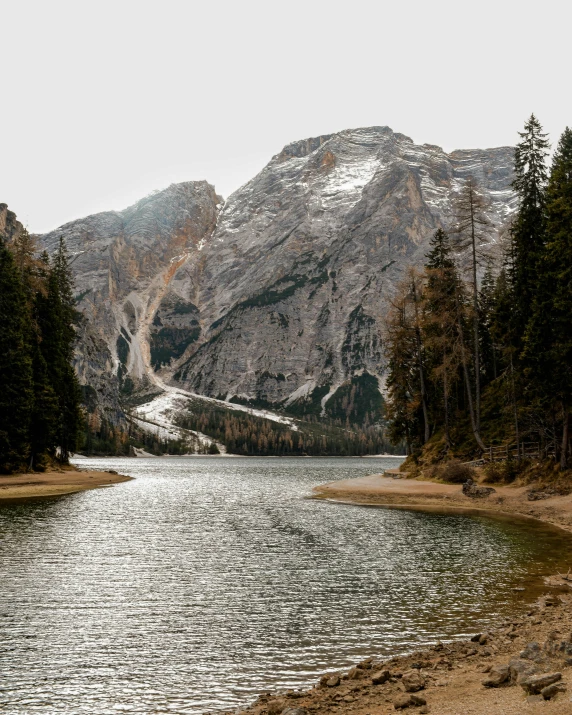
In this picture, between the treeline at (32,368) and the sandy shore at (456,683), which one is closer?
the sandy shore at (456,683)

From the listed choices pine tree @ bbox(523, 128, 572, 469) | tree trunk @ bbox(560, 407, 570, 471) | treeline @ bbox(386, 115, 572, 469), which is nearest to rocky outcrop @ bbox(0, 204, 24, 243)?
treeline @ bbox(386, 115, 572, 469)

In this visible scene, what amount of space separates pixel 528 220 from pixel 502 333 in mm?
11162

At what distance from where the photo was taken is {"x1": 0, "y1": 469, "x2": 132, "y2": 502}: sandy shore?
5541 cm

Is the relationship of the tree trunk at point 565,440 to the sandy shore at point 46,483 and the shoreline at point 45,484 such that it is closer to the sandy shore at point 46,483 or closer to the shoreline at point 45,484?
the shoreline at point 45,484

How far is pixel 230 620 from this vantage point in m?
16.8

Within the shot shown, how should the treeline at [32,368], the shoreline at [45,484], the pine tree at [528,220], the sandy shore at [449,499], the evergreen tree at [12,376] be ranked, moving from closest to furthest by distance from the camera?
the sandy shore at [449,499] → the pine tree at [528,220] → the shoreline at [45,484] → the evergreen tree at [12,376] → the treeline at [32,368]

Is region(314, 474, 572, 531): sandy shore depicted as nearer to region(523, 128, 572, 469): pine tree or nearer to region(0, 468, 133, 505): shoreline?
region(523, 128, 572, 469): pine tree

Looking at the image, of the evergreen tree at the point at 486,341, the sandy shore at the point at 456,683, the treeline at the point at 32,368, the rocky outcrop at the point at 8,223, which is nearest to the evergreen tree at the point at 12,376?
the treeline at the point at 32,368

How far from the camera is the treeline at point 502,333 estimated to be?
42500 millimetres

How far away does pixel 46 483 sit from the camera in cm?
6488

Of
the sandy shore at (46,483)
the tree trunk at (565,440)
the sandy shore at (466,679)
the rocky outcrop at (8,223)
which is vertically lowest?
the sandy shore at (46,483)

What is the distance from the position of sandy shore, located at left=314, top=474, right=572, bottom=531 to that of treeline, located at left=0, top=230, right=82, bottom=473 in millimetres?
32658

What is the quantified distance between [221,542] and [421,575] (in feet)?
37.1

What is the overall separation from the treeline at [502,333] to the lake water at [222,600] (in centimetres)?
1426
